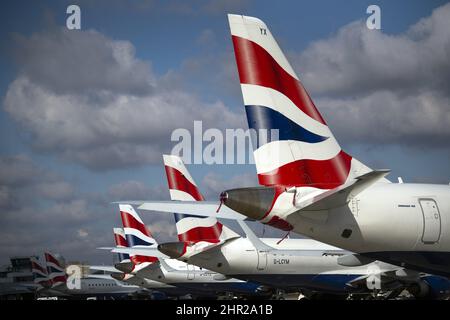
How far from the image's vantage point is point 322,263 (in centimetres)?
3659

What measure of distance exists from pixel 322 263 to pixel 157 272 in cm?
1470

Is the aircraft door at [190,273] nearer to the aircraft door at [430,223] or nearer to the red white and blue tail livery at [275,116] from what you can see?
the aircraft door at [430,223]

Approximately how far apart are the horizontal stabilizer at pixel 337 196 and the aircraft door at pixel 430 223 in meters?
2.91

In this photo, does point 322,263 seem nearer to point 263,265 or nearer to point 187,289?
point 263,265

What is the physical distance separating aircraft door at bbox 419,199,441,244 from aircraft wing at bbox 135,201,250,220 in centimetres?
494

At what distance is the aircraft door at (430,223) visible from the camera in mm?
16938

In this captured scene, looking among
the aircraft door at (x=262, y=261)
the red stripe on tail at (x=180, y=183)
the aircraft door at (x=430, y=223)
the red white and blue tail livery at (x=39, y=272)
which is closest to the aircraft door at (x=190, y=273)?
the aircraft door at (x=262, y=261)

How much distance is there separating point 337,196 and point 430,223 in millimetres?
3882

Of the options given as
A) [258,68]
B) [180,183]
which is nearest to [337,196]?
[258,68]

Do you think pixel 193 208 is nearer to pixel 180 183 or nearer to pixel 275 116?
pixel 275 116

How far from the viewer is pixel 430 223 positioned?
17.0 meters

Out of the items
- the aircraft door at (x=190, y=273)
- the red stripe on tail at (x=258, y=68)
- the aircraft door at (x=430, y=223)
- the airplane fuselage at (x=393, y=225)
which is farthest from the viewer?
the aircraft door at (x=190, y=273)
